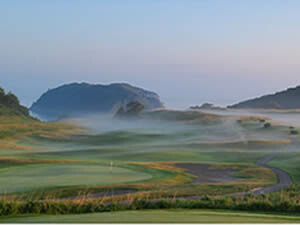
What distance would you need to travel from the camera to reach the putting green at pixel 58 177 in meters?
22.5

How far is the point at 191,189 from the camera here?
81.9 ft

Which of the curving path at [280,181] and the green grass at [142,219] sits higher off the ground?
the green grass at [142,219]

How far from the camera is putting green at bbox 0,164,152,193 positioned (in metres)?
22.5

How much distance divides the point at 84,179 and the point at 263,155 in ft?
114

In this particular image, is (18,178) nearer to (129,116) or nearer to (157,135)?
(157,135)

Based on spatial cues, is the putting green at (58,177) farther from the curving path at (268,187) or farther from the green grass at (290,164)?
the green grass at (290,164)

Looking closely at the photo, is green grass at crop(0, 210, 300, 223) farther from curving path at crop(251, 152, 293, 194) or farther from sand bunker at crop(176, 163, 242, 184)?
sand bunker at crop(176, 163, 242, 184)

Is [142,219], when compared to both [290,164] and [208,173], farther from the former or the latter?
[290,164]

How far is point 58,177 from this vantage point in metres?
26.7

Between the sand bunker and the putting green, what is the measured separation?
255 inches

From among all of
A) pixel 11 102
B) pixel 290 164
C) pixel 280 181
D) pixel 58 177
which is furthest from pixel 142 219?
pixel 11 102

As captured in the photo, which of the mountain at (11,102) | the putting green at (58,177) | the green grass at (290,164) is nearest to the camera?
the putting green at (58,177)

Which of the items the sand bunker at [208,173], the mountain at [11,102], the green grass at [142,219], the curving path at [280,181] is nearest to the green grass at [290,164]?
the curving path at [280,181]

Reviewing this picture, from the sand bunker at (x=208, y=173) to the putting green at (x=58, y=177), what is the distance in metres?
6.49
